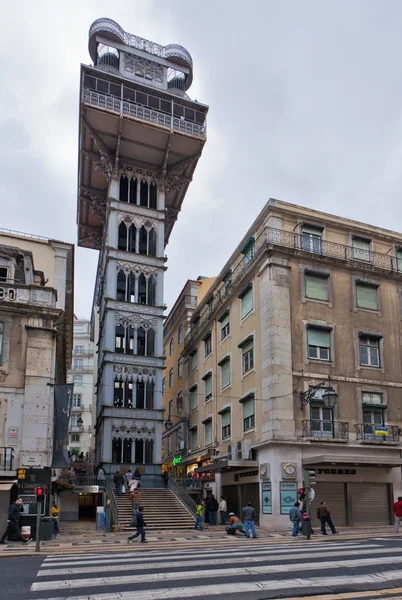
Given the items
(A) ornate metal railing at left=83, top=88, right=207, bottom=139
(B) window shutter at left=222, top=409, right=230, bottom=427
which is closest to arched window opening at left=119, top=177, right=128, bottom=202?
(A) ornate metal railing at left=83, top=88, right=207, bottom=139

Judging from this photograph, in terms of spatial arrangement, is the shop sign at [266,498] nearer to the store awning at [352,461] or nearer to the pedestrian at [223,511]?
the store awning at [352,461]

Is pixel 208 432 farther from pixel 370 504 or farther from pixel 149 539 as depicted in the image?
pixel 149 539

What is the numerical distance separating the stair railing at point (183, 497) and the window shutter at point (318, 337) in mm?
10349

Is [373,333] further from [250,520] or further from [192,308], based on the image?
[192,308]

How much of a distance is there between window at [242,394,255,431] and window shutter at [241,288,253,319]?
495cm

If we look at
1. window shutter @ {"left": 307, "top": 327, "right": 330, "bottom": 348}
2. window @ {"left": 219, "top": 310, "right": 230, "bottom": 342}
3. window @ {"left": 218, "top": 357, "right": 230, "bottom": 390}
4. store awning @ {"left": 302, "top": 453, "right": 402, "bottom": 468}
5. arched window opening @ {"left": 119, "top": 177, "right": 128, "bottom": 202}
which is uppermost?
arched window opening @ {"left": 119, "top": 177, "right": 128, "bottom": 202}

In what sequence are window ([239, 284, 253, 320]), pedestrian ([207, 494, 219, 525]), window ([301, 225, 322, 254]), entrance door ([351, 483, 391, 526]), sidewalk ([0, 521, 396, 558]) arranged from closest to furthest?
sidewalk ([0, 521, 396, 558]) → entrance door ([351, 483, 391, 526]) → pedestrian ([207, 494, 219, 525]) → window ([301, 225, 322, 254]) → window ([239, 284, 253, 320])

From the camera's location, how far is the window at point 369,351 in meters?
31.7

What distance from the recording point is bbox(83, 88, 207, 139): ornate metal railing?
43062 mm

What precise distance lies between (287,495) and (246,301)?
11441 millimetres

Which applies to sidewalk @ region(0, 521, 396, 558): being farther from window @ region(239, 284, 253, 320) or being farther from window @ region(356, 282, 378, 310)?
window @ region(239, 284, 253, 320)

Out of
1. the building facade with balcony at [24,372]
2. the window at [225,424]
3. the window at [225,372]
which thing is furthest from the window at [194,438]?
the building facade with balcony at [24,372]

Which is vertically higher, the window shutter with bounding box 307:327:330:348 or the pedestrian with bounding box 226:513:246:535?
the window shutter with bounding box 307:327:330:348

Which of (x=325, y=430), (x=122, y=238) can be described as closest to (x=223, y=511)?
(x=325, y=430)
